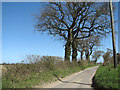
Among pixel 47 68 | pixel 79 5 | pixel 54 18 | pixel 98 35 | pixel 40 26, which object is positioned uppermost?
pixel 79 5

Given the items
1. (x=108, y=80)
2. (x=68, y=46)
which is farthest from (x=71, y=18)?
(x=108, y=80)

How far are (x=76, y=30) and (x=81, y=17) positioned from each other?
9.23 feet

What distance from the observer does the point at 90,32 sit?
82.8 feet

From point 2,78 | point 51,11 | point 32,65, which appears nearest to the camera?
point 2,78

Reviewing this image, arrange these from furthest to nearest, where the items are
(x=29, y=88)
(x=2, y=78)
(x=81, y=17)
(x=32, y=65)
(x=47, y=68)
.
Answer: (x=81, y=17), (x=47, y=68), (x=32, y=65), (x=2, y=78), (x=29, y=88)

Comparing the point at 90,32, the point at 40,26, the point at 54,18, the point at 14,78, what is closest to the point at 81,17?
the point at 90,32

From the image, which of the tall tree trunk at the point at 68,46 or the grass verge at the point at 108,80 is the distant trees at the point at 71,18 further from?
the grass verge at the point at 108,80

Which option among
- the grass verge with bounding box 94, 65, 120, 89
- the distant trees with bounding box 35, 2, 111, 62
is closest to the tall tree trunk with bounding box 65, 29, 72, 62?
the distant trees with bounding box 35, 2, 111, 62

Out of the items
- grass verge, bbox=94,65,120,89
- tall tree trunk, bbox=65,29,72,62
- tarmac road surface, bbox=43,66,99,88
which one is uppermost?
tall tree trunk, bbox=65,29,72,62

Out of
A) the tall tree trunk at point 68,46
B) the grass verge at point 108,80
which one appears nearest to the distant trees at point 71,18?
the tall tree trunk at point 68,46

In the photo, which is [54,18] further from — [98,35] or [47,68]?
[47,68]

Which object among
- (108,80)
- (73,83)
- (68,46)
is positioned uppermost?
(68,46)

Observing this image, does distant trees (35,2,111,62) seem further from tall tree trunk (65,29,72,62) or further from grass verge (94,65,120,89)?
grass verge (94,65,120,89)

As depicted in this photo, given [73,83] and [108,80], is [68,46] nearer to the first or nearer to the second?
[73,83]
